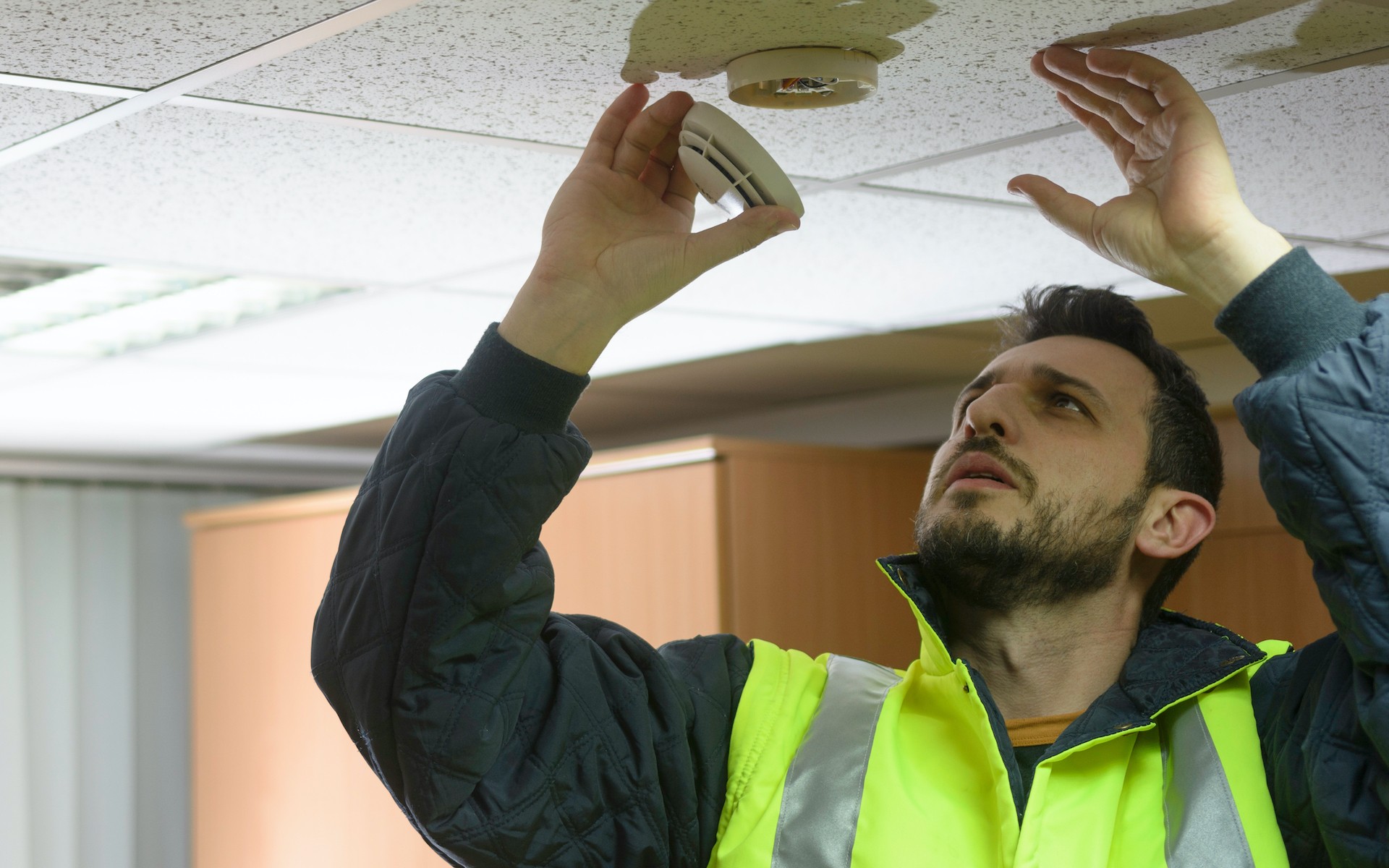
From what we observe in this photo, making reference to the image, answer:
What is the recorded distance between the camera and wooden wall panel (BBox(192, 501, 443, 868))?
2719 mm

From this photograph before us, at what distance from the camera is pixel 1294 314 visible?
1.00m

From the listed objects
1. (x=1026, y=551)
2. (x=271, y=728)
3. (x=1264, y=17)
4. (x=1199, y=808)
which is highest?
(x=1264, y=17)

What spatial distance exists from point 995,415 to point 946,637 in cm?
24

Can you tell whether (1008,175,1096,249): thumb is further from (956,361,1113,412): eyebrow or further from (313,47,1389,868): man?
(956,361,1113,412): eyebrow

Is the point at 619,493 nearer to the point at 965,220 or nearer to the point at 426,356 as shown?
the point at 426,356

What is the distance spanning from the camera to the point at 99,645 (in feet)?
11.6

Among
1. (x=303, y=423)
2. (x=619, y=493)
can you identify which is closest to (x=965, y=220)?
(x=619, y=493)

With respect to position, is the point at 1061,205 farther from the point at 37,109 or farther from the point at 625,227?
the point at 37,109

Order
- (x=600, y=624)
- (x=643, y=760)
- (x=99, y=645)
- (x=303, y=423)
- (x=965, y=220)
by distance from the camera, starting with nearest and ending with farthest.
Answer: (x=643, y=760), (x=600, y=624), (x=965, y=220), (x=303, y=423), (x=99, y=645)

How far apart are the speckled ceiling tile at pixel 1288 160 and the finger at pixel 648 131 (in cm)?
32

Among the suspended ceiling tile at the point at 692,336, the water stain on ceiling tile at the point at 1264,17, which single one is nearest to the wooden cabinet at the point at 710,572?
the suspended ceiling tile at the point at 692,336

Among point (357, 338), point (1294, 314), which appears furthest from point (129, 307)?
point (1294, 314)

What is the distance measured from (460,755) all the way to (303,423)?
1.95m

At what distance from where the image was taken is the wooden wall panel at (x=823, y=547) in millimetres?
2246
